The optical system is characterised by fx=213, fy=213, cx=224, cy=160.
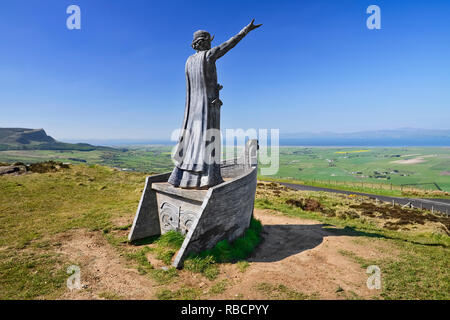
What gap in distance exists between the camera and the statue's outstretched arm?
767 cm

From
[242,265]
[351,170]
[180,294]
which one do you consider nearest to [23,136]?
[180,294]

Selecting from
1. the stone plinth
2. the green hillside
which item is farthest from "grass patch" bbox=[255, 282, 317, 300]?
the green hillside

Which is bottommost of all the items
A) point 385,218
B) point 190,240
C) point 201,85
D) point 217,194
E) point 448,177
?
point 448,177

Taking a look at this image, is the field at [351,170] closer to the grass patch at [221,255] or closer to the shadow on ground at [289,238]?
the shadow on ground at [289,238]

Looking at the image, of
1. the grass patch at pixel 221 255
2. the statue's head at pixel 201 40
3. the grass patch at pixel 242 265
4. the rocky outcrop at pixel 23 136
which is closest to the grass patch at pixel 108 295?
the grass patch at pixel 221 255

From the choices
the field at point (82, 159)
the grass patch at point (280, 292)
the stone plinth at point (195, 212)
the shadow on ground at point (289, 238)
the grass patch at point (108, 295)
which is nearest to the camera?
the grass patch at point (108, 295)

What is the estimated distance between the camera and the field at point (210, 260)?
5918mm

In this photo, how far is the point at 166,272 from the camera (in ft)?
22.0

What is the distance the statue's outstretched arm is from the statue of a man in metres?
0.05

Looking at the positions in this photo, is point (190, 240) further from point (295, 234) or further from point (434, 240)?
point (434, 240)

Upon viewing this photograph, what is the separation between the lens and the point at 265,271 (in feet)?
22.5

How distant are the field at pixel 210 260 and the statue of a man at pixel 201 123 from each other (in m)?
2.75

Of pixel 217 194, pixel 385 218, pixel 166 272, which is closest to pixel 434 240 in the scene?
pixel 385 218
